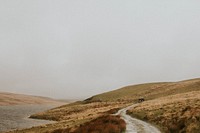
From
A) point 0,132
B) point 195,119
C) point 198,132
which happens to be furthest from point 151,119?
point 0,132

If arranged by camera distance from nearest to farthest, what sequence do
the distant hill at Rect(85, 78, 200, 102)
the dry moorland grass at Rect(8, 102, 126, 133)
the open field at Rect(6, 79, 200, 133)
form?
1. the open field at Rect(6, 79, 200, 133)
2. the dry moorland grass at Rect(8, 102, 126, 133)
3. the distant hill at Rect(85, 78, 200, 102)

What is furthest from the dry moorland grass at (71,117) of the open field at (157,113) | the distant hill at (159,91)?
the distant hill at (159,91)

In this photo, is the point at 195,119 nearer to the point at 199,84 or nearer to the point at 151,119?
the point at 151,119

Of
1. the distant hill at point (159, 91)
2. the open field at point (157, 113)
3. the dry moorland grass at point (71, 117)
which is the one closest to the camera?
the open field at point (157, 113)

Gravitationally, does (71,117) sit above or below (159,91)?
below

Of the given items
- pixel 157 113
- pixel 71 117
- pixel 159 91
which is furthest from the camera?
pixel 159 91

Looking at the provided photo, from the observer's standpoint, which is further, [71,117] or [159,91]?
[159,91]

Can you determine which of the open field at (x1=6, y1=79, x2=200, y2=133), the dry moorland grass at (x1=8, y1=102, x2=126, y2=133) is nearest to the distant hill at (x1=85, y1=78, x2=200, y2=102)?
the open field at (x1=6, y1=79, x2=200, y2=133)

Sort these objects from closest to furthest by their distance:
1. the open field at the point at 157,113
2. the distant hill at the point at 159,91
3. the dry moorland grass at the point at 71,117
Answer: the open field at the point at 157,113 → the dry moorland grass at the point at 71,117 → the distant hill at the point at 159,91

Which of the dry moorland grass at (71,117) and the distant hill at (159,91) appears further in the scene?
the distant hill at (159,91)

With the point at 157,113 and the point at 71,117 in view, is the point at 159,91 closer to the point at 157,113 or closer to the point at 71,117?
the point at 71,117

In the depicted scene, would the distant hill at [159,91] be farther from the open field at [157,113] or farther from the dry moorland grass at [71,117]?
the dry moorland grass at [71,117]

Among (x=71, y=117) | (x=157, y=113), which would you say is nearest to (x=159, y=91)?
(x=71, y=117)

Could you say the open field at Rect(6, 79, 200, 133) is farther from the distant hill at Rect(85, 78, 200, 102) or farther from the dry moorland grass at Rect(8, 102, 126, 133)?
the distant hill at Rect(85, 78, 200, 102)
